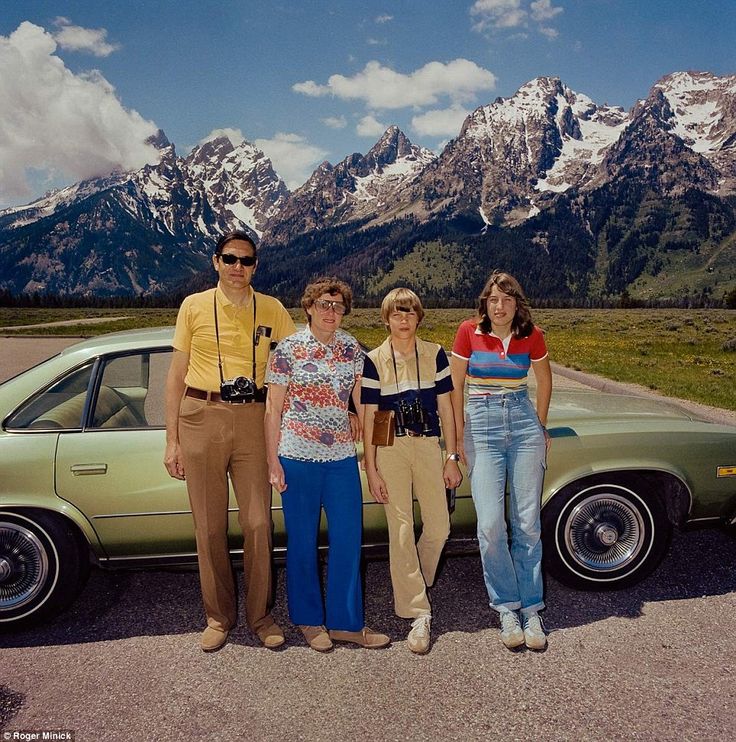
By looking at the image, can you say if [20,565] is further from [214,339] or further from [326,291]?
[326,291]

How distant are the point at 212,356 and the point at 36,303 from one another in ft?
562

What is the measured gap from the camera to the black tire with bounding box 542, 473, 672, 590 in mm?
3883

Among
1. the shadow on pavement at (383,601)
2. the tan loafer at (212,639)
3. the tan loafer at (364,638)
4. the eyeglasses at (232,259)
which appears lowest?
the shadow on pavement at (383,601)

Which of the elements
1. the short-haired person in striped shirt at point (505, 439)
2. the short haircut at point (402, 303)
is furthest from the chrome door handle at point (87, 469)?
the short-haired person in striped shirt at point (505, 439)

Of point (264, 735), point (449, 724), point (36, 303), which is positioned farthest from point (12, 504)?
point (36, 303)

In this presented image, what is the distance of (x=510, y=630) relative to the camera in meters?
3.37

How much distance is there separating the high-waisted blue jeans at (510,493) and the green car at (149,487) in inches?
11.2

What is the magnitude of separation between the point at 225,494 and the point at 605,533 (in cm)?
241

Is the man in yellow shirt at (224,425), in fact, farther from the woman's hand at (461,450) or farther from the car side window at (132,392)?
the woman's hand at (461,450)

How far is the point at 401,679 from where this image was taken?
3.05m

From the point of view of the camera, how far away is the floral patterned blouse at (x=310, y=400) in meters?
3.26

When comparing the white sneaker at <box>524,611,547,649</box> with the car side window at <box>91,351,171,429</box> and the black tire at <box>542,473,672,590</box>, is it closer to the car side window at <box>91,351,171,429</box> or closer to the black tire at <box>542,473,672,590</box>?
the black tire at <box>542,473,672,590</box>

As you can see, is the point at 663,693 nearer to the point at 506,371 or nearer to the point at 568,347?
the point at 506,371

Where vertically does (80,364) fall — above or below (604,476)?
above
